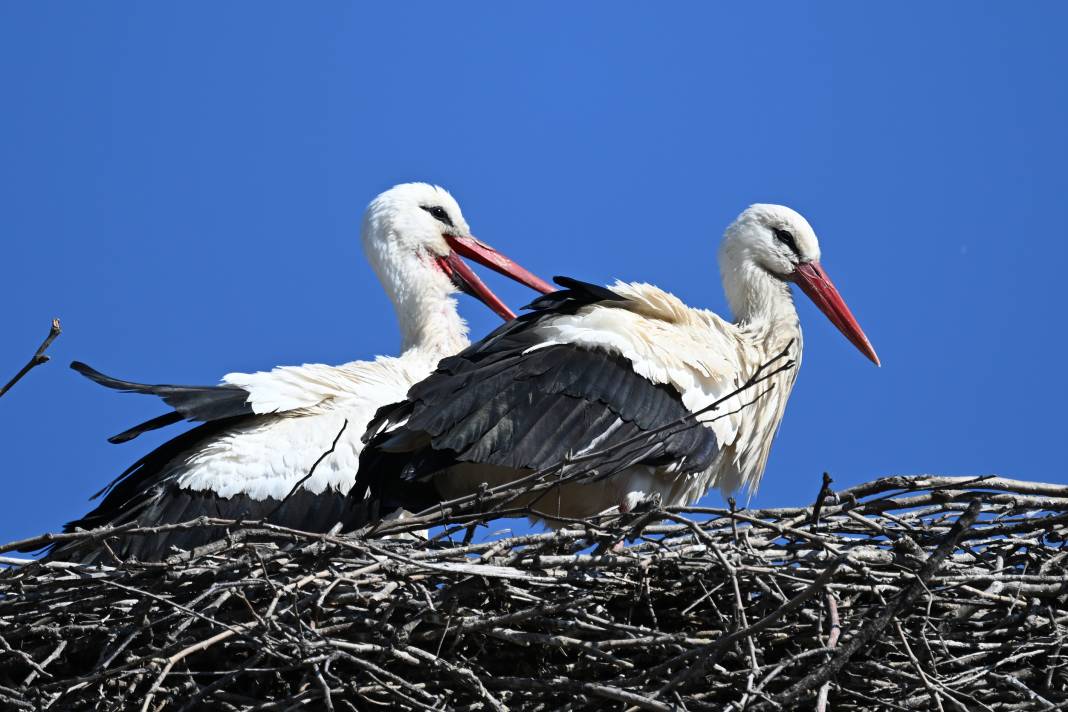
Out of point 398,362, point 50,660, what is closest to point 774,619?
point 50,660

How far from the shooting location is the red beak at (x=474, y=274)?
6.68 metres

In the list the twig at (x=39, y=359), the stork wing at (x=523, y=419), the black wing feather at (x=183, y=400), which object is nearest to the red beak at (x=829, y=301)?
the stork wing at (x=523, y=419)

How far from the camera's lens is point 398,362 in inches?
232

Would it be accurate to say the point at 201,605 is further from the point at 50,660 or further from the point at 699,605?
the point at 699,605

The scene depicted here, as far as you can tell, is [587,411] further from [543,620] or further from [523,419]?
[543,620]

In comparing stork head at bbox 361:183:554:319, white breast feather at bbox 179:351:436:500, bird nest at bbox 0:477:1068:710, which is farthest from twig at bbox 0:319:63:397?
stork head at bbox 361:183:554:319

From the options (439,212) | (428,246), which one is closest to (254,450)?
(428,246)

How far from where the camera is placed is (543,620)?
364 cm

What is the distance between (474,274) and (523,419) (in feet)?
7.10

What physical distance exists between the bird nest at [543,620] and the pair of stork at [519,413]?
1.32 feet

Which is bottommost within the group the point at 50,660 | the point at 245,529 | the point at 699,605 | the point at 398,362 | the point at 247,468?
Result: the point at 50,660

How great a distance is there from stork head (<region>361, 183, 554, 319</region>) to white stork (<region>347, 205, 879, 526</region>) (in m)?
1.52

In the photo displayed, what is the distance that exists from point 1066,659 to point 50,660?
2198mm

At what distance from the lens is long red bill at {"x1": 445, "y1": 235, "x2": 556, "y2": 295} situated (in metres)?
6.72
